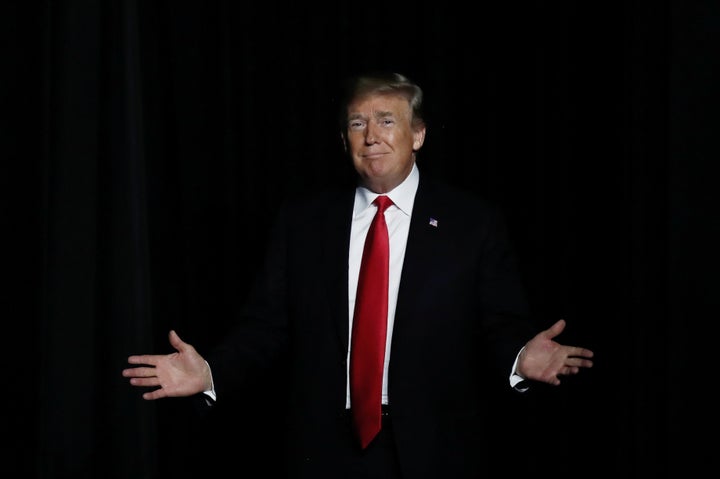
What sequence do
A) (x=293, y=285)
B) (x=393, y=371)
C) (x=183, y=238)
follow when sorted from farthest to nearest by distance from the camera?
(x=183, y=238) → (x=293, y=285) → (x=393, y=371)

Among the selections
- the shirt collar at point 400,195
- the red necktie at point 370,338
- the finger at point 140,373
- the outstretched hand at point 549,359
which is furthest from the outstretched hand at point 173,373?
the outstretched hand at point 549,359

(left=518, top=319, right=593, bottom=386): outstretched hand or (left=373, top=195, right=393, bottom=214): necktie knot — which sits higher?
(left=373, top=195, right=393, bottom=214): necktie knot

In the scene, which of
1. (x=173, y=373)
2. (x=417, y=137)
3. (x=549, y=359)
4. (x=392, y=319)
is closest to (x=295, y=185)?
(x=417, y=137)

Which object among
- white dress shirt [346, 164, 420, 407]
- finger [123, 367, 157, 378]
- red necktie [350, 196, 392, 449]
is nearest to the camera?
finger [123, 367, 157, 378]

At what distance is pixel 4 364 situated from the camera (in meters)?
2.28

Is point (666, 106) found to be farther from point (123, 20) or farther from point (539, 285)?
point (123, 20)

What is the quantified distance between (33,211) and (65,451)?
601 mm

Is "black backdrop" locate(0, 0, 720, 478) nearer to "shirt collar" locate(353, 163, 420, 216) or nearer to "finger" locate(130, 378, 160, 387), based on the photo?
"finger" locate(130, 378, 160, 387)

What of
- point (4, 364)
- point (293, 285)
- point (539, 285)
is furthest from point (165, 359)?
point (539, 285)

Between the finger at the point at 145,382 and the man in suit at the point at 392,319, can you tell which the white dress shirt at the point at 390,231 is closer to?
the man in suit at the point at 392,319

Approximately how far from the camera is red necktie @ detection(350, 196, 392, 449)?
206cm

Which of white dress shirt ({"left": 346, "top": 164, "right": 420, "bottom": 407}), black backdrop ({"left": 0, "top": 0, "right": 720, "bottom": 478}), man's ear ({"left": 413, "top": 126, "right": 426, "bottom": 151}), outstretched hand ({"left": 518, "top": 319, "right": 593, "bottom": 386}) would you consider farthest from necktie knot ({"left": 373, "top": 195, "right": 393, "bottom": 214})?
black backdrop ({"left": 0, "top": 0, "right": 720, "bottom": 478})

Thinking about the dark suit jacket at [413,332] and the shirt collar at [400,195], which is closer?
the dark suit jacket at [413,332]

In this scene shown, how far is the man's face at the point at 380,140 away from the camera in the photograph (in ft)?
7.29
